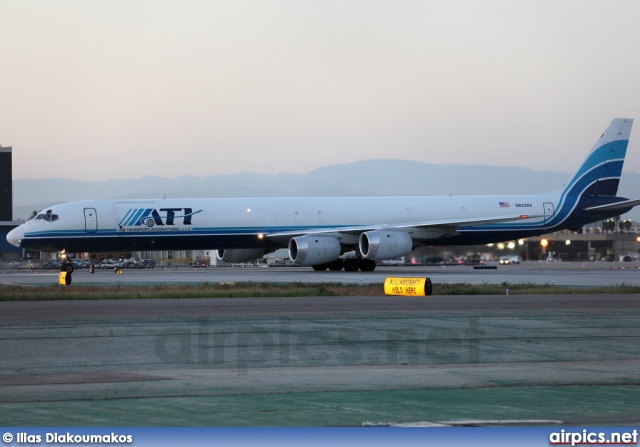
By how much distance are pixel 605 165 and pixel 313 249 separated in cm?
1981

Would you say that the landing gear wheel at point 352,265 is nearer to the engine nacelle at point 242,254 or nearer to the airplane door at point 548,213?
the engine nacelle at point 242,254

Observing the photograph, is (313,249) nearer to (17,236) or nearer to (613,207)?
(17,236)

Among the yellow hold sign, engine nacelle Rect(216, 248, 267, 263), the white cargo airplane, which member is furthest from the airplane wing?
the yellow hold sign

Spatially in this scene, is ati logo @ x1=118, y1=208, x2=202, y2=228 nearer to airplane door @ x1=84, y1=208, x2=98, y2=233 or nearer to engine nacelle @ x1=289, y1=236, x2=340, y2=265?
airplane door @ x1=84, y1=208, x2=98, y2=233

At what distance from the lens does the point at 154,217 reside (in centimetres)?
4816

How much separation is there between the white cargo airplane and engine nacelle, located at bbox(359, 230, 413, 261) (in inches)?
2.2

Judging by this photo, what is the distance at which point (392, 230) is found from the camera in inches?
1941

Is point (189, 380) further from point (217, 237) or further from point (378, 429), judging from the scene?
point (217, 237)

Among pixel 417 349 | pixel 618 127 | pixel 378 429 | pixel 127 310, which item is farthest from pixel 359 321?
pixel 618 127

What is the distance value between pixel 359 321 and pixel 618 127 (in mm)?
40524

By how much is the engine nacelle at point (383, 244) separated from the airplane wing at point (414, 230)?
39.4 inches

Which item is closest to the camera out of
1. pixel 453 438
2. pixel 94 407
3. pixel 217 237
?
pixel 453 438

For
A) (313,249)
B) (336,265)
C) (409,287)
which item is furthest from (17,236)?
(409,287)

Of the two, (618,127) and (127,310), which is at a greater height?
(618,127)
